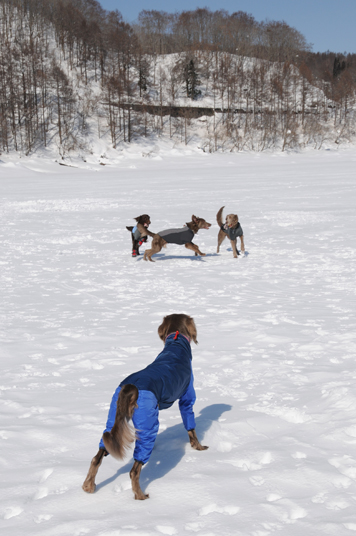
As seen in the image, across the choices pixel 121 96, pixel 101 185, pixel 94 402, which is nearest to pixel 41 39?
pixel 121 96

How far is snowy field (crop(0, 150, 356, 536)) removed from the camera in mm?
2457

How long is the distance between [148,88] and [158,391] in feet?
234

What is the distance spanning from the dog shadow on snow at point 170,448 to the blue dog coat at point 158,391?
261 millimetres

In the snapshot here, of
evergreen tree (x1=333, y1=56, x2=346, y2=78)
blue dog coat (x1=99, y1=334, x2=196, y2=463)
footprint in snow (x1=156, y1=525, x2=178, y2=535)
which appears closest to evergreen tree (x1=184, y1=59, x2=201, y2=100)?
evergreen tree (x1=333, y1=56, x2=346, y2=78)

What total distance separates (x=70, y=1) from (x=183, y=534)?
101m

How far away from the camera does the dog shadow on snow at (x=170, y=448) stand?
9.40ft

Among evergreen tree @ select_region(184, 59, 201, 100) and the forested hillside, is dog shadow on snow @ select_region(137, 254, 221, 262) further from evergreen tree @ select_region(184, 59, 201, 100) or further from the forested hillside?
evergreen tree @ select_region(184, 59, 201, 100)

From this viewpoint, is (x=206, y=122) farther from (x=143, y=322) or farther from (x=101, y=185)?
(x=143, y=322)

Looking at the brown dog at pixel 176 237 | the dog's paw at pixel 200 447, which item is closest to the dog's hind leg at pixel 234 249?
the brown dog at pixel 176 237

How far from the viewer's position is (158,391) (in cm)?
265

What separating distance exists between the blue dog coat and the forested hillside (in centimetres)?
5068

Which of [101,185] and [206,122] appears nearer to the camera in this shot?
[101,185]

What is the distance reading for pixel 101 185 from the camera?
89.2ft

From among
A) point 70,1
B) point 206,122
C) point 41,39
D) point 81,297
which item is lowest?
point 81,297
